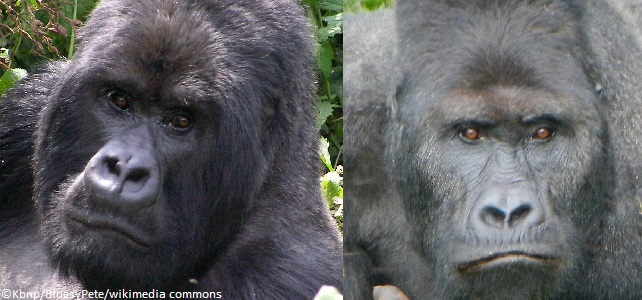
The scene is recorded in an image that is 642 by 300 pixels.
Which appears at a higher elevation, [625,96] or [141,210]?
[625,96]

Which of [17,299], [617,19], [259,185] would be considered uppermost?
[617,19]

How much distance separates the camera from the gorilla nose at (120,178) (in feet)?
A: 10.1

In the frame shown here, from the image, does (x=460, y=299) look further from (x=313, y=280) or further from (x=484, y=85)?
(x=313, y=280)

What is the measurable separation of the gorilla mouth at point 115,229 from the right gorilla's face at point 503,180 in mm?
986

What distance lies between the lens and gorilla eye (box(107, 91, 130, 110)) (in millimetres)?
3342

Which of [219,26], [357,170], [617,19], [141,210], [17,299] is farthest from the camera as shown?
[17,299]

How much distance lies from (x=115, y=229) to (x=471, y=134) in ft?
3.99

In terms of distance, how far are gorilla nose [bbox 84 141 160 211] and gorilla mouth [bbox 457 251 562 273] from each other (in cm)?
110

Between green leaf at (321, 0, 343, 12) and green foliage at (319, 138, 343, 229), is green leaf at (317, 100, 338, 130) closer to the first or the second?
green foliage at (319, 138, 343, 229)

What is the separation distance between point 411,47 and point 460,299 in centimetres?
65

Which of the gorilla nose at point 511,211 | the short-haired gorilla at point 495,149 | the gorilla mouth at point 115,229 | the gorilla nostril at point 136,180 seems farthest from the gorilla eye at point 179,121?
the gorilla nose at point 511,211

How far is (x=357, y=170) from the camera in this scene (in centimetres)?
256

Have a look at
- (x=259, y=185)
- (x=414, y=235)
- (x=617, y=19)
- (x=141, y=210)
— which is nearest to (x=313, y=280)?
(x=259, y=185)

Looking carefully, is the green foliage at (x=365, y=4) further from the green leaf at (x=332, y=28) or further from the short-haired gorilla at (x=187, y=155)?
the green leaf at (x=332, y=28)
